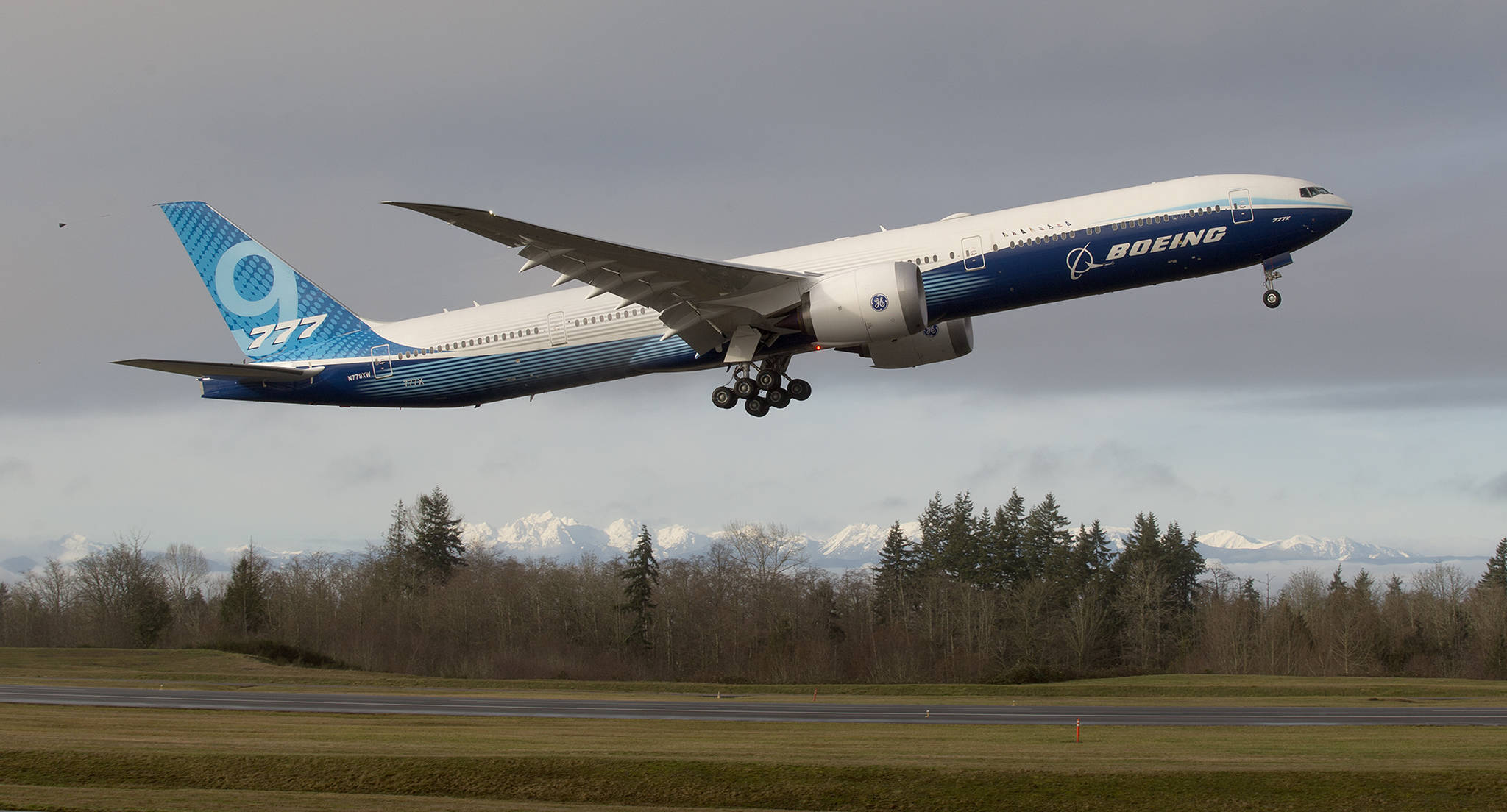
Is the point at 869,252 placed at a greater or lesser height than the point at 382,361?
greater

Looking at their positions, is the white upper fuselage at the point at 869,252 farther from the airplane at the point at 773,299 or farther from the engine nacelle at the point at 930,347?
the engine nacelle at the point at 930,347

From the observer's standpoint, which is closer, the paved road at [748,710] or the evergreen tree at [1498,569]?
the paved road at [748,710]

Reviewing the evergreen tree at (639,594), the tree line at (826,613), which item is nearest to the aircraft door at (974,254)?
the tree line at (826,613)

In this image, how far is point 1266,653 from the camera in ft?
325

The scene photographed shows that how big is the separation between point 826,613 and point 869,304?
74.9 meters

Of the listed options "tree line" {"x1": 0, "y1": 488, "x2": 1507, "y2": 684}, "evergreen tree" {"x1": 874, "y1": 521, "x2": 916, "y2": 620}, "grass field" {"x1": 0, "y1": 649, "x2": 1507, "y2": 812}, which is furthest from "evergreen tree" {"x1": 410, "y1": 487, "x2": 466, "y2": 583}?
"grass field" {"x1": 0, "y1": 649, "x2": 1507, "y2": 812}

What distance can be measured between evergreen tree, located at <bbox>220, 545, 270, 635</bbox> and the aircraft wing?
267 feet

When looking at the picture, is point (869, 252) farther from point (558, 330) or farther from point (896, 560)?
point (896, 560)

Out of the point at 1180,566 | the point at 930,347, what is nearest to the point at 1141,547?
the point at 1180,566

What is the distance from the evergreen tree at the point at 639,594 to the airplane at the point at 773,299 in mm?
60607

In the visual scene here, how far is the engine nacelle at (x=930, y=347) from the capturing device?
120ft

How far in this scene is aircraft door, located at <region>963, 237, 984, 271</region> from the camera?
1246 inches

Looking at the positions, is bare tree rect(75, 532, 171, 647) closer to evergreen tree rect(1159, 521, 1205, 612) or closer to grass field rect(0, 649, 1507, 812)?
grass field rect(0, 649, 1507, 812)

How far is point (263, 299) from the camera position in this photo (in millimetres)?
41719
